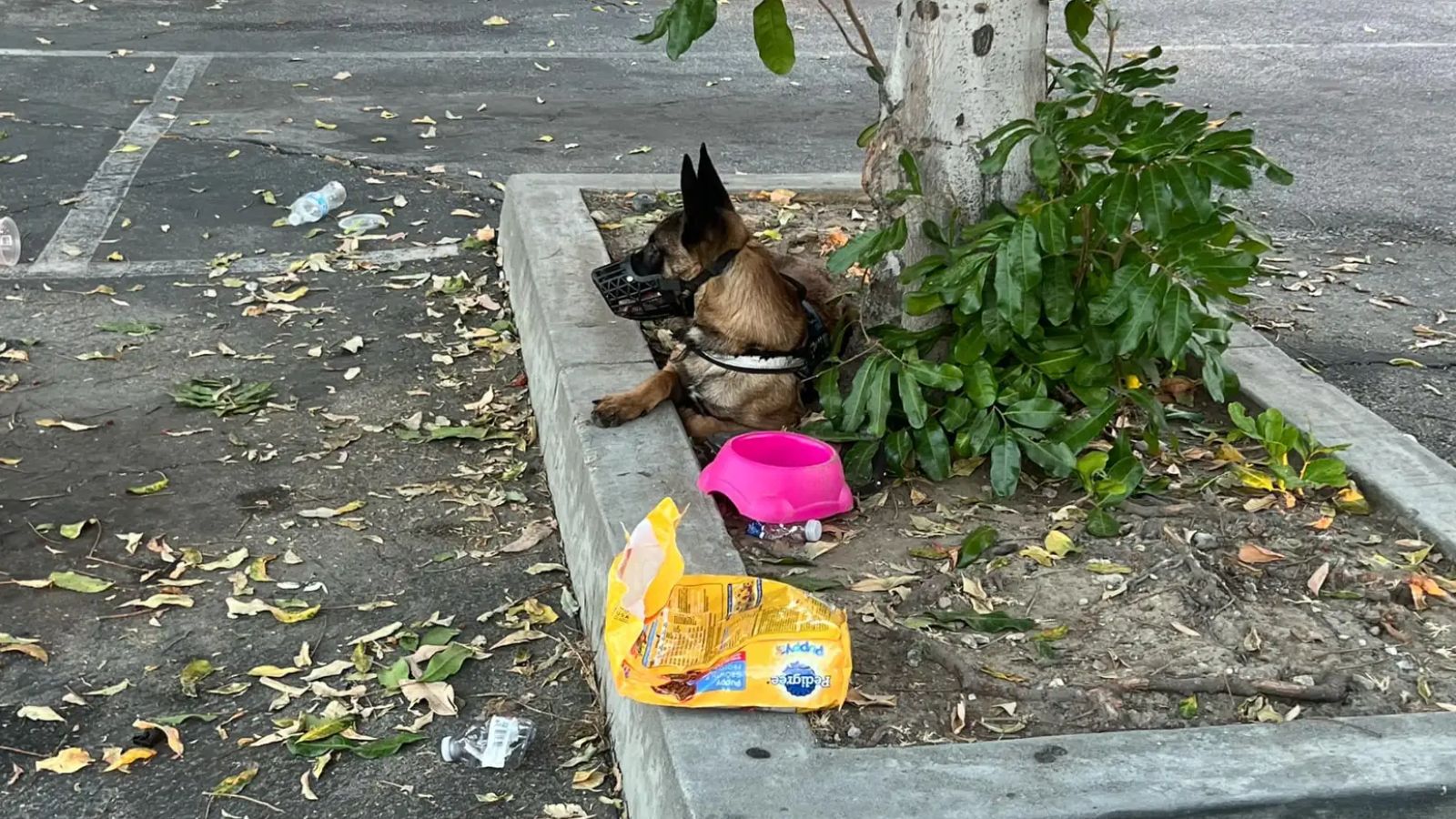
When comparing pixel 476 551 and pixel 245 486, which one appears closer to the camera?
pixel 476 551

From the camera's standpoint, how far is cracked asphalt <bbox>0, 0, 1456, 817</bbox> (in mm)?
3721

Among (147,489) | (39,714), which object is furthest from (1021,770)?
(147,489)

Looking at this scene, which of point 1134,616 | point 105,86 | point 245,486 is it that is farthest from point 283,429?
point 105,86

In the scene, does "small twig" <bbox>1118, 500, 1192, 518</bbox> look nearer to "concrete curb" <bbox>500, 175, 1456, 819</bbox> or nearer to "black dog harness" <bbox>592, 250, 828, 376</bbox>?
"concrete curb" <bbox>500, 175, 1456, 819</bbox>

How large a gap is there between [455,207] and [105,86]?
3.37m

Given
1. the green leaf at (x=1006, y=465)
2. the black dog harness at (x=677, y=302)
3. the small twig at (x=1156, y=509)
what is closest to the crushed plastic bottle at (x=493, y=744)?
the green leaf at (x=1006, y=465)

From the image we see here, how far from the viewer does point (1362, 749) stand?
2.88m

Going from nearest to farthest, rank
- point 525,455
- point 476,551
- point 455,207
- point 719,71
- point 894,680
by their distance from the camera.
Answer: point 894,680
point 476,551
point 525,455
point 455,207
point 719,71

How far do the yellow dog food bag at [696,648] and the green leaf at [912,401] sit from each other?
3.29 feet

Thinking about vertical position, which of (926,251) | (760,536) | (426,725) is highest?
(926,251)

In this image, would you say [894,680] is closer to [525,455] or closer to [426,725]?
[426,725]

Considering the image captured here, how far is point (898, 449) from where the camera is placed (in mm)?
4109

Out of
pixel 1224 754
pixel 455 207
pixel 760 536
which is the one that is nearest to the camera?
A: pixel 1224 754

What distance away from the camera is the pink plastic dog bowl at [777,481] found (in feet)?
12.5
